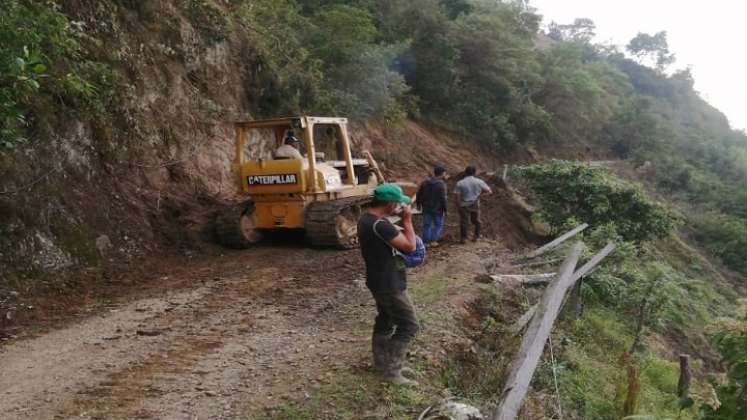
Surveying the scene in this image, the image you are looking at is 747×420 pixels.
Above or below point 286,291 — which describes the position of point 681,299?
below

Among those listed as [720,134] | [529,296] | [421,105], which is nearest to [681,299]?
[529,296]

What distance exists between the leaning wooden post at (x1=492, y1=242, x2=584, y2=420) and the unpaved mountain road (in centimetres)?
152

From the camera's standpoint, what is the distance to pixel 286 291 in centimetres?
834

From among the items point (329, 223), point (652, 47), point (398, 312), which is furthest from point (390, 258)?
point (652, 47)

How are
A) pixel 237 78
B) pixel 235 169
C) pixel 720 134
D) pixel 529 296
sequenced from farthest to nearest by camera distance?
pixel 720 134 → pixel 237 78 → pixel 235 169 → pixel 529 296

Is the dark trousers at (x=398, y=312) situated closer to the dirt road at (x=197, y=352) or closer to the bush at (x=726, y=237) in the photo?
the dirt road at (x=197, y=352)

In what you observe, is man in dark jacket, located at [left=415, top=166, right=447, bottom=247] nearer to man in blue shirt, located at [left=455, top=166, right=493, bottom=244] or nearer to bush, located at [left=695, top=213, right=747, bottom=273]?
man in blue shirt, located at [left=455, top=166, right=493, bottom=244]

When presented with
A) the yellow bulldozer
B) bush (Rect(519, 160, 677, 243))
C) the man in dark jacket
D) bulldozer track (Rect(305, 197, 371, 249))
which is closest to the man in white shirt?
the yellow bulldozer

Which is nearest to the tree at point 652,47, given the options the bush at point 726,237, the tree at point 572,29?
the tree at point 572,29

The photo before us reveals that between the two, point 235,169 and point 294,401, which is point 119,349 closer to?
point 294,401

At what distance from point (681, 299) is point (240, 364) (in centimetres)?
1040

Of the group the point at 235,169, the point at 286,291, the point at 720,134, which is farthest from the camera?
the point at 720,134

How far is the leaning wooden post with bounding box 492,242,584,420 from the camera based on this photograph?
4672 mm

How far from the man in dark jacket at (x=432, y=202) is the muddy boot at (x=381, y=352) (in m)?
5.65
